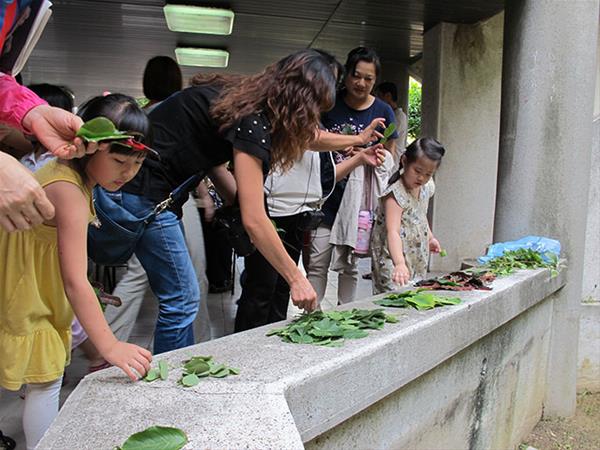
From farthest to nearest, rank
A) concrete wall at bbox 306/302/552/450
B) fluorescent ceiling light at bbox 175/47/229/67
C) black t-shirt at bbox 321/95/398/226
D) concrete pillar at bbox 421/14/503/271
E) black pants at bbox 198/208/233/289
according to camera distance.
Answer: fluorescent ceiling light at bbox 175/47/229/67 → concrete pillar at bbox 421/14/503/271 → black pants at bbox 198/208/233/289 → black t-shirt at bbox 321/95/398/226 → concrete wall at bbox 306/302/552/450

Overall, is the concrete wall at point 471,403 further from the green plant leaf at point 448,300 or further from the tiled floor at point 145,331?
the tiled floor at point 145,331

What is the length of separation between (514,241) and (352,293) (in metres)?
1.26

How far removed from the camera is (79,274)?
5.98 feet

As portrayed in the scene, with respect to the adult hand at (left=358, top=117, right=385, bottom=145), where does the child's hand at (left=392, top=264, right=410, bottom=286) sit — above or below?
below

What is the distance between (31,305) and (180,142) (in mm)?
897

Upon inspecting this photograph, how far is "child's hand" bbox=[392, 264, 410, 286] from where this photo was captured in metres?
3.31

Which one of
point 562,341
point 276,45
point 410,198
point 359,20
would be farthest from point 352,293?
point 276,45

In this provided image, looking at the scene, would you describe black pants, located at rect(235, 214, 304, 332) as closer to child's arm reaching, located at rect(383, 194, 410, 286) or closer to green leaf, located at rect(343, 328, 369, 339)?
child's arm reaching, located at rect(383, 194, 410, 286)

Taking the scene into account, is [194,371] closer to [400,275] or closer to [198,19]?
[400,275]

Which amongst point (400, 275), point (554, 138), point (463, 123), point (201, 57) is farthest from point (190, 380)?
point (201, 57)

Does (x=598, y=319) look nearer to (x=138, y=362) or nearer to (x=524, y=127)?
(x=524, y=127)

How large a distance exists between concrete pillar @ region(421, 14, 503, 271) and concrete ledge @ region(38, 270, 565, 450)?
4.39m

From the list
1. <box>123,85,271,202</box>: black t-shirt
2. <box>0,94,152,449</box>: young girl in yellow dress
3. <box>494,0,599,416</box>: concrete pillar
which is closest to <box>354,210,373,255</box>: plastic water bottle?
<box>494,0,599,416</box>: concrete pillar

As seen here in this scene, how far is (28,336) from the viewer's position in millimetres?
2027
